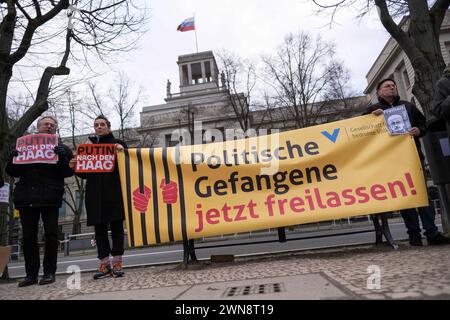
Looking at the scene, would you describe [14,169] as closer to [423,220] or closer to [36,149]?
[36,149]

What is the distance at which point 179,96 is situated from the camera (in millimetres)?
51969

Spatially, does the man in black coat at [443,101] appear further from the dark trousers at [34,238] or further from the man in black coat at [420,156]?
the dark trousers at [34,238]

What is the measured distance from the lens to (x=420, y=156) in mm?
4559

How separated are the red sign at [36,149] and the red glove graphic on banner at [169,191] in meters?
1.43

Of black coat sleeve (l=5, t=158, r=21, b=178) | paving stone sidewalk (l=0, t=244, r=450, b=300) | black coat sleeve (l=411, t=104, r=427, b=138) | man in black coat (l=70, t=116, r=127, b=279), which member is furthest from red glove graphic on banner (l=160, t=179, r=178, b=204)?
black coat sleeve (l=411, t=104, r=427, b=138)

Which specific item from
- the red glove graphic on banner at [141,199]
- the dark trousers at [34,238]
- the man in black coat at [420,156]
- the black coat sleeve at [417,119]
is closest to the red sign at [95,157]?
the red glove graphic on banner at [141,199]

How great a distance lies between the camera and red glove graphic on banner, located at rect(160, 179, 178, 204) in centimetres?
457

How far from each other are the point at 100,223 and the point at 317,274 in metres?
2.75

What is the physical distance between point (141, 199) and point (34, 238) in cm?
143

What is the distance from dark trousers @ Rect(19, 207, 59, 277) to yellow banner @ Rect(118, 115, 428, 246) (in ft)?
3.13

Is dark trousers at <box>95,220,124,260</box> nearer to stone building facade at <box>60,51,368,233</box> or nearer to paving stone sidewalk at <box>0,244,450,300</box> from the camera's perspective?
paving stone sidewalk at <box>0,244,450,300</box>
